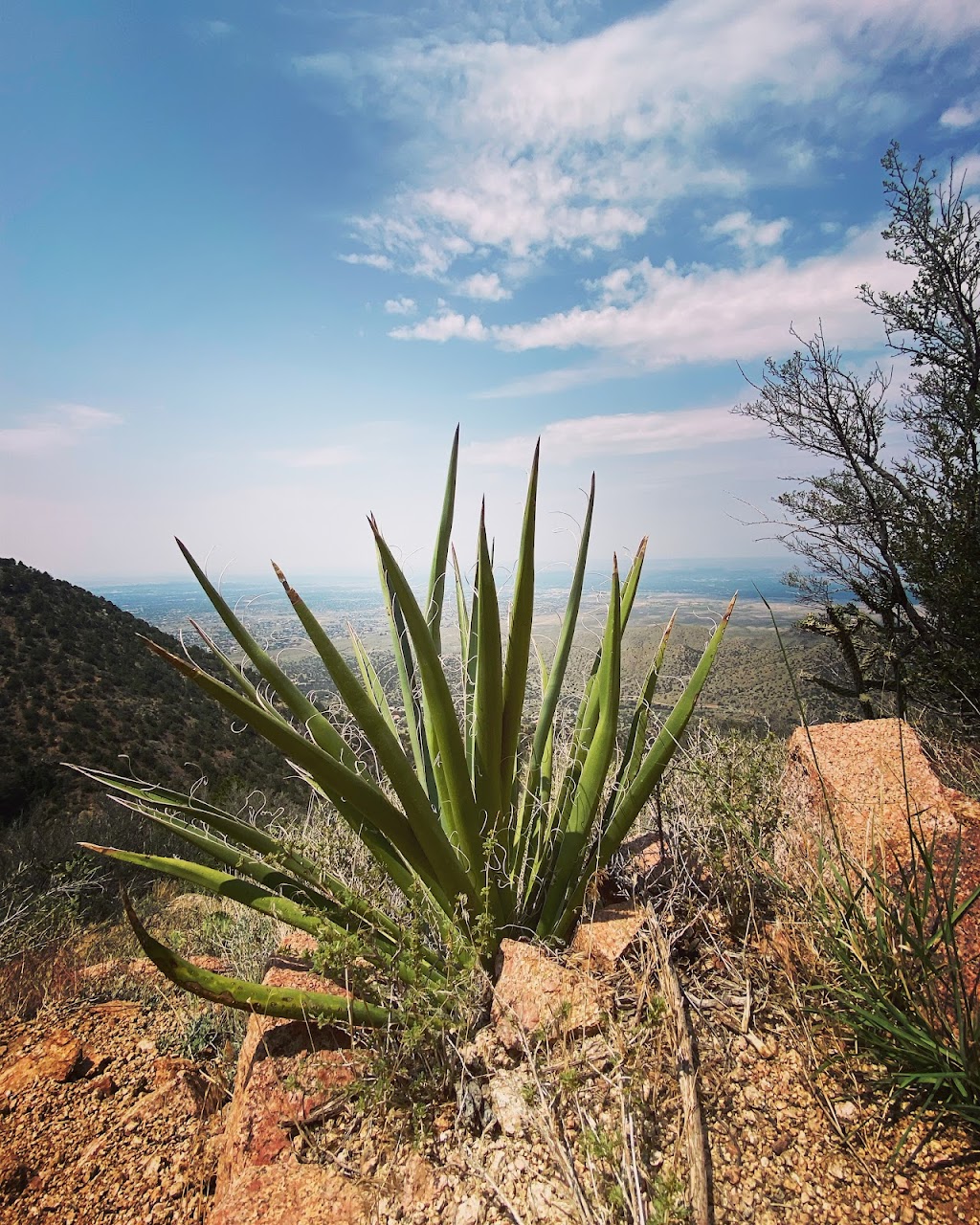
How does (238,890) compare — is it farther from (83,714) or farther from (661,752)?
(83,714)

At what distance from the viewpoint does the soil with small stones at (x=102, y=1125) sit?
1.60 m

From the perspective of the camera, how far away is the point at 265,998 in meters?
1.71

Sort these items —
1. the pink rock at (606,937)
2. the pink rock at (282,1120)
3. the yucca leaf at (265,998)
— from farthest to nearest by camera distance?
the pink rock at (606,937)
the yucca leaf at (265,998)
the pink rock at (282,1120)

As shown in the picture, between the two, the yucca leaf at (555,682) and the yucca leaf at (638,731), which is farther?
the yucca leaf at (555,682)

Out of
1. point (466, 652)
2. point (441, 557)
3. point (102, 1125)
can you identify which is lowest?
point (102, 1125)

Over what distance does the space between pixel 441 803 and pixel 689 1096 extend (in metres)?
1.06

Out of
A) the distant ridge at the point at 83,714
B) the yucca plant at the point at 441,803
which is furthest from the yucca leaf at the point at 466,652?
the distant ridge at the point at 83,714

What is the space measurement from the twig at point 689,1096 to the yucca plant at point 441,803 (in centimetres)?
46

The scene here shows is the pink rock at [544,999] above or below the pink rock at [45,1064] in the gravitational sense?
above

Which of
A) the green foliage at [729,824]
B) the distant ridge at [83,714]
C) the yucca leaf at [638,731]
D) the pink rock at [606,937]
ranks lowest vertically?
the distant ridge at [83,714]

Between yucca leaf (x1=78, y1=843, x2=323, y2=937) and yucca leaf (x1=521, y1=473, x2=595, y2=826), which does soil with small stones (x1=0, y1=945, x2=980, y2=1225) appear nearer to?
yucca leaf (x1=78, y1=843, x2=323, y2=937)

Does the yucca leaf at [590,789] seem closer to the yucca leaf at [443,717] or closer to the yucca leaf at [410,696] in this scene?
the yucca leaf at [443,717]

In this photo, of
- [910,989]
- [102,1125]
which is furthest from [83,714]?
[910,989]

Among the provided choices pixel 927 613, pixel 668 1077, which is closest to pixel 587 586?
pixel 668 1077
